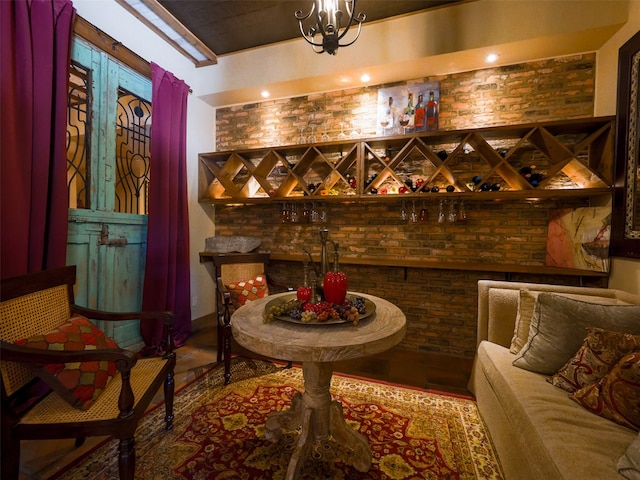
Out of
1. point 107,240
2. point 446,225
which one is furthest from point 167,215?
point 446,225

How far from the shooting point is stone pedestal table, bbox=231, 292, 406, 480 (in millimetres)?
1081

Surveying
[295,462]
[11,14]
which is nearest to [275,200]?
[11,14]

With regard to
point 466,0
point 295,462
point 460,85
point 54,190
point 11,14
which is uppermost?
point 466,0

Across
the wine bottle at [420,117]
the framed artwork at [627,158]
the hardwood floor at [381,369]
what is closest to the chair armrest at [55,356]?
the hardwood floor at [381,369]

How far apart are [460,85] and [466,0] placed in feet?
2.21

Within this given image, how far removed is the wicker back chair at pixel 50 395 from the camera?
1061 millimetres

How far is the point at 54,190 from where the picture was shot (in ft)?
6.14

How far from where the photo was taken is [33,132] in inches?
70.4

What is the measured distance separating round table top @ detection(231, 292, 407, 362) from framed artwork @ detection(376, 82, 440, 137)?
86.3 inches

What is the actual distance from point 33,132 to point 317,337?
2256 millimetres

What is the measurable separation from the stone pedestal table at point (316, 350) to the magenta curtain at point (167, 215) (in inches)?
61.3

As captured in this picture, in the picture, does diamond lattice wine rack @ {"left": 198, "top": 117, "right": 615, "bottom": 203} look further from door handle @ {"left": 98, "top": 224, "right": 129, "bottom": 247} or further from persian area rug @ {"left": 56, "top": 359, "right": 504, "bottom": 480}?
persian area rug @ {"left": 56, "top": 359, "right": 504, "bottom": 480}

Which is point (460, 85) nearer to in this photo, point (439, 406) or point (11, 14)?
point (439, 406)

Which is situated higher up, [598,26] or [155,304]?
[598,26]
